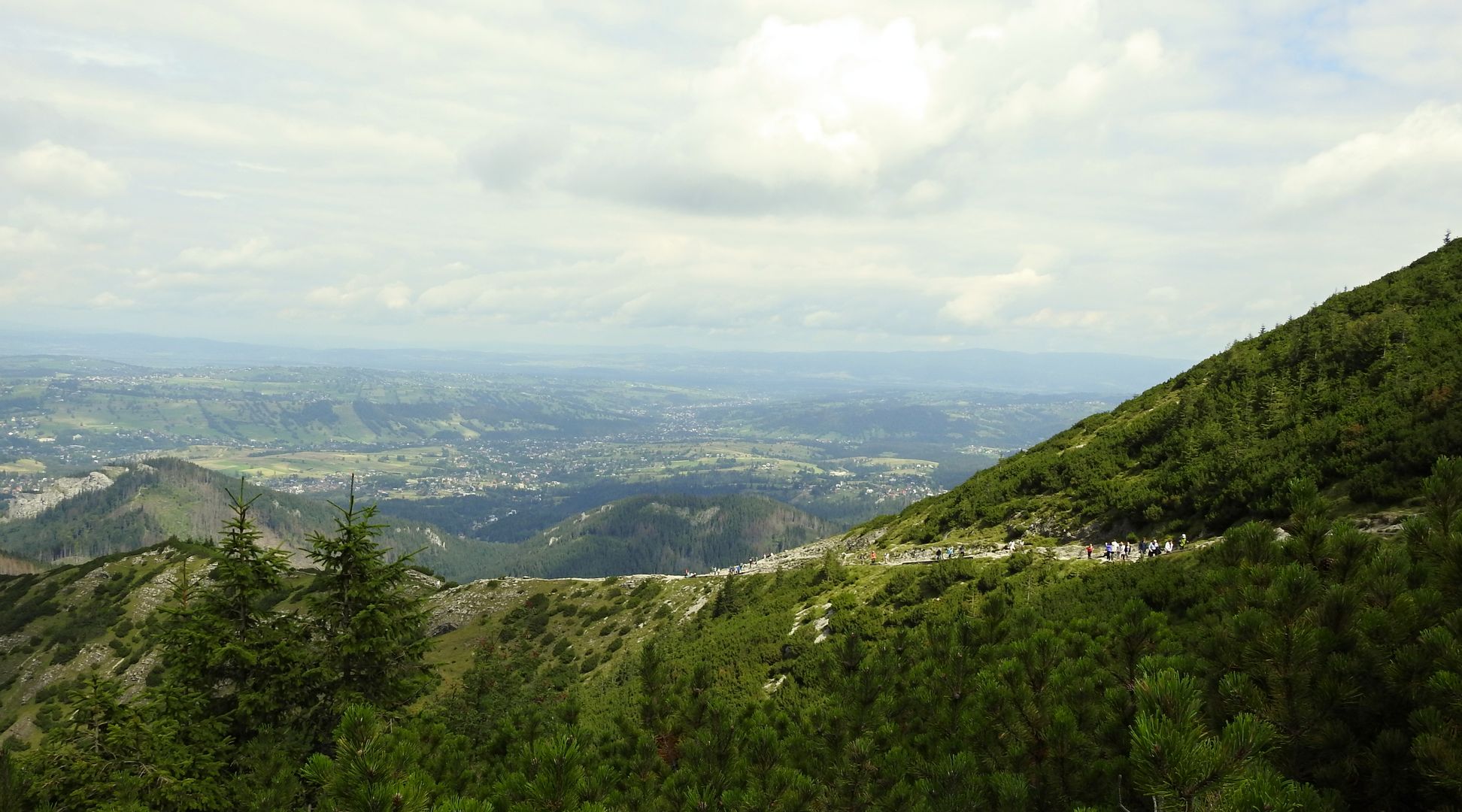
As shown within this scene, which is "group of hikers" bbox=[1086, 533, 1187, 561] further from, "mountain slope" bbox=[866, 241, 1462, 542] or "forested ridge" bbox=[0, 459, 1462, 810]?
"forested ridge" bbox=[0, 459, 1462, 810]

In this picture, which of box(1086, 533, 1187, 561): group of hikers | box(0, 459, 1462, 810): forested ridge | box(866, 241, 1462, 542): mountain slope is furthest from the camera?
box(1086, 533, 1187, 561): group of hikers

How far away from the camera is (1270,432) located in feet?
111

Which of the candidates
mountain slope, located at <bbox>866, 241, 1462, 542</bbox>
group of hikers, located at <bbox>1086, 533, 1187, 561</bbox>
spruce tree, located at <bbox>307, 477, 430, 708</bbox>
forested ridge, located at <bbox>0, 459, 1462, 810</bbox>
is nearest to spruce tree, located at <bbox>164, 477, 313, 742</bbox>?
forested ridge, located at <bbox>0, 459, 1462, 810</bbox>

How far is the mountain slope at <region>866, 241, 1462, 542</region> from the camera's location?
25797mm

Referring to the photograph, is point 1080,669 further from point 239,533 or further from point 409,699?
point 239,533

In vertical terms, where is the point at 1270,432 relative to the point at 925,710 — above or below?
above

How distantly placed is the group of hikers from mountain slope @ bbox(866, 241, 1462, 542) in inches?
74.1

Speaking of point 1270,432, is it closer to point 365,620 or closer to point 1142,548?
point 1142,548

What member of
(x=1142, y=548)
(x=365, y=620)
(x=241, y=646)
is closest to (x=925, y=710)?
(x=365, y=620)

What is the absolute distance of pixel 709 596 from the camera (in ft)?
180

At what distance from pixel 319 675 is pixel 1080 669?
70.0ft

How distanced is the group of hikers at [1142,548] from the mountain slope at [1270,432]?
1.88m

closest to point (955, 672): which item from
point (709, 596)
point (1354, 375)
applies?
point (1354, 375)

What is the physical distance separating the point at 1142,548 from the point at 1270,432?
11.3 m
